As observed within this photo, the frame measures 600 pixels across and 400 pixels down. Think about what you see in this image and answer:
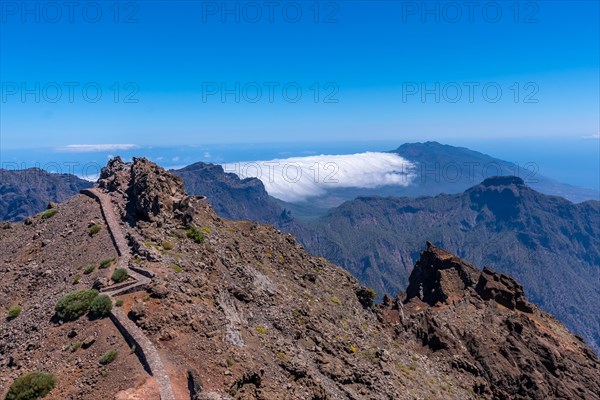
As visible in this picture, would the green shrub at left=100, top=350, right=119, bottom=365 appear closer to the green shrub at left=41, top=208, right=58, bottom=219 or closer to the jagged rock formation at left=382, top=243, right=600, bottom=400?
the green shrub at left=41, top=208, right=58, bottom=219

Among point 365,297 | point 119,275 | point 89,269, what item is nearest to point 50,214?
point 89,269

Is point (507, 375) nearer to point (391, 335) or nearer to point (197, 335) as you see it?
point (391, 335)

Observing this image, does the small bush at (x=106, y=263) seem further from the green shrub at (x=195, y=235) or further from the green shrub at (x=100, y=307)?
the green shrub at (x=195, y=235)

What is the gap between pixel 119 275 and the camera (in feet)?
107

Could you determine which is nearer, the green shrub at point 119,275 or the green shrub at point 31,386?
the green shrub at point 31,386

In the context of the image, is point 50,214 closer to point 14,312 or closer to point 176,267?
point 14,312

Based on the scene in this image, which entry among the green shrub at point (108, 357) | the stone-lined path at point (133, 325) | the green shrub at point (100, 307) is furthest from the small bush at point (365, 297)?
the green shrub at point (108, 357)

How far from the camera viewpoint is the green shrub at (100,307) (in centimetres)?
2898

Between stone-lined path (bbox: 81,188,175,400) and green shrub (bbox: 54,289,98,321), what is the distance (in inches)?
48.6

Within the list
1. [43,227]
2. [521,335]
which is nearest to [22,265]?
[43,227]

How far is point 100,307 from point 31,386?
6.13 m

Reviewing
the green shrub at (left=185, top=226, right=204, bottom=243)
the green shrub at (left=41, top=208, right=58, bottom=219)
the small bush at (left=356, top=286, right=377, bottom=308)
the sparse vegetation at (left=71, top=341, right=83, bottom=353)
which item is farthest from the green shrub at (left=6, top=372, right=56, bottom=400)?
the small bush at (left=356, top=286, right=377, bottom=308)

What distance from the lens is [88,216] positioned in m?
45.9

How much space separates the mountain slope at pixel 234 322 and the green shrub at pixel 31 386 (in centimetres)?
63
